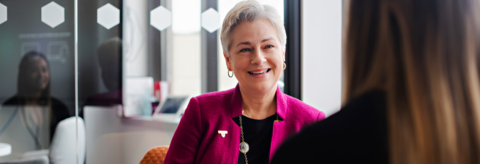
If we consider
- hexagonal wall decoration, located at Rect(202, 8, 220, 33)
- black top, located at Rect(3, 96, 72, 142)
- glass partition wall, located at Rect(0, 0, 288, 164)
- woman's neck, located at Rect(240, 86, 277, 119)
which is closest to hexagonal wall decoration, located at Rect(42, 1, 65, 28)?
glass partition wall, located at Rect(0, 0, 288, 164)

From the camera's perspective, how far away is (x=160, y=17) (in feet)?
6.90

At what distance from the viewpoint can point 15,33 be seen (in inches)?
77.7

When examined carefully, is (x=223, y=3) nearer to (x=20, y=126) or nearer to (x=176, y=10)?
(x=176, y=10)

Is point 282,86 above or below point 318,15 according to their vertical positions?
below

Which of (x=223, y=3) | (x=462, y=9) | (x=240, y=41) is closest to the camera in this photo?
(x=462, y=9)

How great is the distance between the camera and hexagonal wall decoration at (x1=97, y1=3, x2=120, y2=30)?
6.69 feet

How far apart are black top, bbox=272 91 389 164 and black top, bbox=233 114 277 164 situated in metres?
0.89

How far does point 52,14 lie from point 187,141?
1498 millimetres

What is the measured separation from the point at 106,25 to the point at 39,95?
0.66 m

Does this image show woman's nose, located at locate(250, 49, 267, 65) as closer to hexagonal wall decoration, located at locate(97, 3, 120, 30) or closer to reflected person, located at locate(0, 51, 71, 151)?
hexagonal wall decoration, located at locate(97, 3, 120, 30)

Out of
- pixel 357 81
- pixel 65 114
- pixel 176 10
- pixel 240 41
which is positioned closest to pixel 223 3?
pixel 176 10

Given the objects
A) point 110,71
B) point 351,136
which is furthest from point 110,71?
point 351,136

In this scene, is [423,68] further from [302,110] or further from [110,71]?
[110,71]

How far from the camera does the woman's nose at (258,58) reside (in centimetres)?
124
